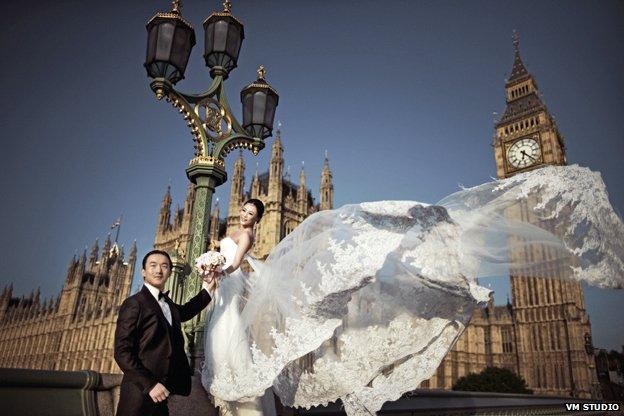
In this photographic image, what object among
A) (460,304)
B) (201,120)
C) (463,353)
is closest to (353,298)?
(460,304)

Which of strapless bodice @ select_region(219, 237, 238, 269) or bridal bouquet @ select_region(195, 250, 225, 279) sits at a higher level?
strapless bodice @ select_region(219, 237, 238, 269)

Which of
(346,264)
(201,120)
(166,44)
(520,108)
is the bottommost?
(346,264)

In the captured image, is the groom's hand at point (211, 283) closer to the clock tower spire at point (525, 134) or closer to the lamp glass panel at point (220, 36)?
the lamp glass panel at point (220, 36)

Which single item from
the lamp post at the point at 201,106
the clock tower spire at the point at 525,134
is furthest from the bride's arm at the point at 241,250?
the clock tower spire at the point at 525,134

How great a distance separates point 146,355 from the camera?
2.28 meters

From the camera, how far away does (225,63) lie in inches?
205

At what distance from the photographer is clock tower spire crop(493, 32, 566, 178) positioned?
1622 inches

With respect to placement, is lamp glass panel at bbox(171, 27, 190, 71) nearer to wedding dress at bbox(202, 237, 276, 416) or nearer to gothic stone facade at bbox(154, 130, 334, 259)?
wedding dress at bbox(202, 237, 276, 416)

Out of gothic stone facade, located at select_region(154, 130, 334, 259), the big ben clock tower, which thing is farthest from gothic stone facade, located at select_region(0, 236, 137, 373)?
the big ben clock tower

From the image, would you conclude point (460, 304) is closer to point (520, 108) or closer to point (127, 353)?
point (127, 353)

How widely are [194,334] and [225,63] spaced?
3.45 metres

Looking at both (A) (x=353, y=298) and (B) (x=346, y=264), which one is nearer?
(B) (x=346, y=264)

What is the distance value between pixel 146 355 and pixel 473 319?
162 feet

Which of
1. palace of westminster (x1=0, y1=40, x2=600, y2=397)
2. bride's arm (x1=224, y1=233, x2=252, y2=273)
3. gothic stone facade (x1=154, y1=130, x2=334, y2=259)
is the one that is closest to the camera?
bride's arm (x1=224, y1=233, x2=252, y2=273)
